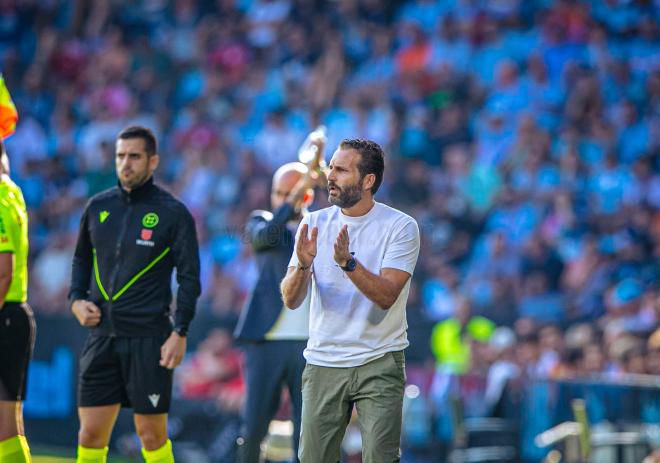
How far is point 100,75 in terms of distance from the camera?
794 inches

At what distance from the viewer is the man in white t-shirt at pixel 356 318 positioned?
6.70m

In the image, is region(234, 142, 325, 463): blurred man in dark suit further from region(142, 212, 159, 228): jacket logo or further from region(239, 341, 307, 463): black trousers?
region(142, 212, 159, 228): jacket logo

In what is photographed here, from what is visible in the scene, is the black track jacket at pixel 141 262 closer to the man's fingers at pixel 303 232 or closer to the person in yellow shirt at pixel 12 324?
the person in yellow shirt at pixel 12 324

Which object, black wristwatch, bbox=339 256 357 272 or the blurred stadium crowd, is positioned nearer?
black wristwatch, bbox=339 256 357 272

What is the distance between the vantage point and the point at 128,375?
7.98 m

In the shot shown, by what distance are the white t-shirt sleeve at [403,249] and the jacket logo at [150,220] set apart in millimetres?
1938

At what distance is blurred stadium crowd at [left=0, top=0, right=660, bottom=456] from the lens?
13.0 meters

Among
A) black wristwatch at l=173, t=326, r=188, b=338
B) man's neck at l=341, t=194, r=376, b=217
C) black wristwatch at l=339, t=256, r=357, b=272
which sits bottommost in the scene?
black wristwatch at l=173, t=326, r=188, b=338

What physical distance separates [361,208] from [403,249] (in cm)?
34

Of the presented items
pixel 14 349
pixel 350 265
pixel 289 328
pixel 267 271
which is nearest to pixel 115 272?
pixel 14 349

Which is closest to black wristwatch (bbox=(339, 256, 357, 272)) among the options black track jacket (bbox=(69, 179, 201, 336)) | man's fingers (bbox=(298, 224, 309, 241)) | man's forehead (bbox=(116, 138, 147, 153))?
man's fingers (bbox=(298, 224, 309, 241))

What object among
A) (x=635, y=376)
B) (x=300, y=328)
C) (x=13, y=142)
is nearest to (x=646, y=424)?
(x=635, y=376)

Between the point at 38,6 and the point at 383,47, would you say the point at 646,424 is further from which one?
the point at 38,6

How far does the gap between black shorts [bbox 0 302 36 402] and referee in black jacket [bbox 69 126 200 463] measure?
35 centimetres
